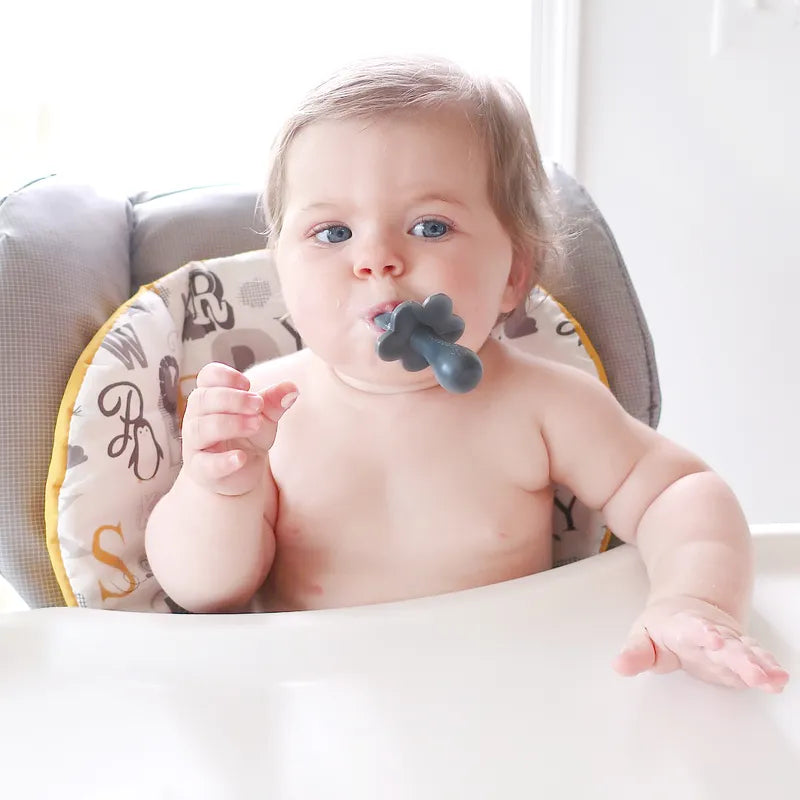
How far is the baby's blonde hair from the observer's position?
30.4 inches

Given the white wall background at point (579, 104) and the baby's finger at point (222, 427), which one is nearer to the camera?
the baby's finger at point (222, 427)

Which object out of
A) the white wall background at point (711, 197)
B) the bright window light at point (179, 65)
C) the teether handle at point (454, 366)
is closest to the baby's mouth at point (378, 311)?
the teether handle at point (454, 366)

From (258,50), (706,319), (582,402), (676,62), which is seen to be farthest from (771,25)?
(582,402)

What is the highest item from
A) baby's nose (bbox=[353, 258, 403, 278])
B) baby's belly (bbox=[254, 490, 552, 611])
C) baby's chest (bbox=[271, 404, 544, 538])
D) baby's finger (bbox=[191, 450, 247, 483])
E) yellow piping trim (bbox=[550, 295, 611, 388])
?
baby's nose (bbox=[353, 258, 403, 278])

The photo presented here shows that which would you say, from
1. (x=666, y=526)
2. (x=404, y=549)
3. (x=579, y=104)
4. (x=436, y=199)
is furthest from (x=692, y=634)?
(x=579, y=104)

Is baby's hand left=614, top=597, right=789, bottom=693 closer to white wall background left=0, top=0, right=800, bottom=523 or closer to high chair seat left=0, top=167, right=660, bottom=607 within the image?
high chair seat left=0, top=167, right=660, bottom=607

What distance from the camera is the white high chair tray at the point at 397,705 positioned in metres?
0.55

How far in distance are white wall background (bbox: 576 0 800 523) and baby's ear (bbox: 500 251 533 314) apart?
0.78 m

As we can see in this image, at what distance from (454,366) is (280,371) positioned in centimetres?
35

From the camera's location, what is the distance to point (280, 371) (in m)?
0.90

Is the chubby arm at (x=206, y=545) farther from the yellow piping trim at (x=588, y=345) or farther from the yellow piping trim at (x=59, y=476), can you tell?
the yellow piping trim at (x=588, y=345)

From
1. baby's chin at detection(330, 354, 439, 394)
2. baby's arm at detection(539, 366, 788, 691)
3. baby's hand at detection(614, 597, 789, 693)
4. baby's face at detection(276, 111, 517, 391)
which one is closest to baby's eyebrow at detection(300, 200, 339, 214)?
baby's face at detection(276, 111, 517, 391)

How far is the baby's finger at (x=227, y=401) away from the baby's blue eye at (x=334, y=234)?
0.53ft

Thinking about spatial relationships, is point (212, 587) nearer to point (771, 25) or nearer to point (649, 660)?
point (649, 660)
